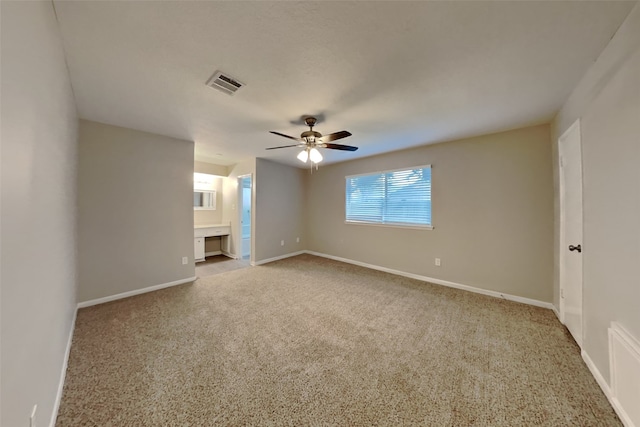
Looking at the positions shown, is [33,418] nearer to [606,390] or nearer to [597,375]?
[606,390]

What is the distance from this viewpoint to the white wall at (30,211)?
30.3 inches

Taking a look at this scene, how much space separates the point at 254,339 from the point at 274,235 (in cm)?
308

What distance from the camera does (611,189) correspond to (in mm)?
1472

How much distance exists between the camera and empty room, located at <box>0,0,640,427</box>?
1.21 m

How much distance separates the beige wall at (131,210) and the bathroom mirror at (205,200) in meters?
1.83

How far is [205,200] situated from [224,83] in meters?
4.14

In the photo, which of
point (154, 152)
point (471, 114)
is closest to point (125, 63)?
point (154, 152)

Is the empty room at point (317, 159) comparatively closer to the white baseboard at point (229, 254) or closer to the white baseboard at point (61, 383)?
the white baseboard at point (61, 383)

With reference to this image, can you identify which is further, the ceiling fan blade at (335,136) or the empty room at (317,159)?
the ceiling fan blade at (335,136)

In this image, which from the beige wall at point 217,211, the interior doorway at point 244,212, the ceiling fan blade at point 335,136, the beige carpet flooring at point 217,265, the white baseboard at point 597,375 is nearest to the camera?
the white baseboard at point 597,375

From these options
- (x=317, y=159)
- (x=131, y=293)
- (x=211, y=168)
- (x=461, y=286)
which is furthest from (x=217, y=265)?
(x=461, y=286)

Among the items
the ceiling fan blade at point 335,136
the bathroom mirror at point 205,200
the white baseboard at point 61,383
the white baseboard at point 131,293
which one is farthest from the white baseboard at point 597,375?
the bathroom mirror at point 205,200

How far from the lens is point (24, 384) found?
0.89m

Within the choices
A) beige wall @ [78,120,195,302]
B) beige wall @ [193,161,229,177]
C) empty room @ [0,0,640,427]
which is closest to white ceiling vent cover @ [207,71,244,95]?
empty room @ [0,0,640,427]
